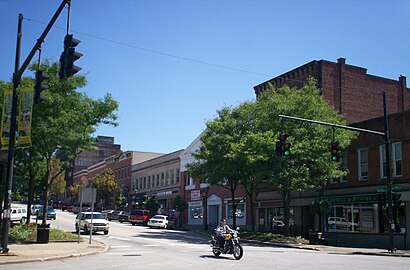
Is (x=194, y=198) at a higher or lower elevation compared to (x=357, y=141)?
lower

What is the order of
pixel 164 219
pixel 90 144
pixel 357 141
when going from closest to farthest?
pixel 90 144
pixel 357 141
pixel 164 219

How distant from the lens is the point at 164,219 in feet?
169

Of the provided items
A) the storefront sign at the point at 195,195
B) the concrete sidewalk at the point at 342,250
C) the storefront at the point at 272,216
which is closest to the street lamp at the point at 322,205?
the storefront at the point at 272,216

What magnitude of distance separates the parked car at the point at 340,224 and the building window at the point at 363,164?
11.5ft

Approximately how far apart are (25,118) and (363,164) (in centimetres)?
2529

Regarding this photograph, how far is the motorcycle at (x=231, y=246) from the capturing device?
19.4 meters

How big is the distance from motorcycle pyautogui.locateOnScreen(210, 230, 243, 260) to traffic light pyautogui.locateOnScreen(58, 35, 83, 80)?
9.88m

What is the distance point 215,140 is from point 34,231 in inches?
605

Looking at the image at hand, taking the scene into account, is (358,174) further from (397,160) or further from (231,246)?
(231,246)

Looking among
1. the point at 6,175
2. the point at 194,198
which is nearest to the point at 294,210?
the point at 194,198

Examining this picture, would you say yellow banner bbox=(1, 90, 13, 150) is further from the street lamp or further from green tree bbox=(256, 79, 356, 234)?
the street lamp

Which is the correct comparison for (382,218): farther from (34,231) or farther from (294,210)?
(34,231)

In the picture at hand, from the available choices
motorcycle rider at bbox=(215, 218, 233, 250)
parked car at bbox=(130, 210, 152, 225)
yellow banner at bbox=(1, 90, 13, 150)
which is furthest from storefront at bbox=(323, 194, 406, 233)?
parked car at bbox=(130, 210, 152, 225)

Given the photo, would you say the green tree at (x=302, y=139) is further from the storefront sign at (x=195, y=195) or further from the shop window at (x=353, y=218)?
the storefront sign at (x=195, y=195)
